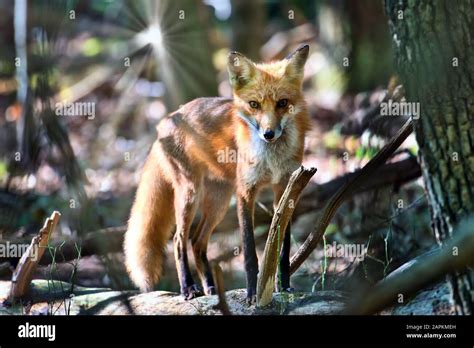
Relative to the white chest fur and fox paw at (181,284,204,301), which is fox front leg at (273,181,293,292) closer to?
the white chest fur

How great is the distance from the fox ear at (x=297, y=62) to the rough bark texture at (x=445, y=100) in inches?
22.0

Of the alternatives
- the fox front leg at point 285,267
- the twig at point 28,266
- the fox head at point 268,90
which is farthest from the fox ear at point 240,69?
the twig at point 28,266

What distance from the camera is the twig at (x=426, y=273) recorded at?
2.49m

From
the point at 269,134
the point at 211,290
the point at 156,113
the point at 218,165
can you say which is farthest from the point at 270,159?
the point at 156,113

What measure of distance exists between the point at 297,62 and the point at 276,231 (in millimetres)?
948

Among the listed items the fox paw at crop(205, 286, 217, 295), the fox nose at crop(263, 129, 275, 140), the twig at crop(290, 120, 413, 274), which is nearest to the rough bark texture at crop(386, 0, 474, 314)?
Answer: the twig at crop(290, 120, 413, 274)

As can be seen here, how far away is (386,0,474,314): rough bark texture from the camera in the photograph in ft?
10.2

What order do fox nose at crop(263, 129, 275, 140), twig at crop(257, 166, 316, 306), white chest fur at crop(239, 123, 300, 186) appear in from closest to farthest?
twig at crop(257, 166, 316, 306) < fox nose at crop(263, 129, 275, 140) < white chest fur at crop(239, 123, 300, 186)

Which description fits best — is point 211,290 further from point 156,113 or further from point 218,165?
point 156,113

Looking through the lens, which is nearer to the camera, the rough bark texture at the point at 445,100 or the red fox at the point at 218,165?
the rough bark texture at the point at 445,100

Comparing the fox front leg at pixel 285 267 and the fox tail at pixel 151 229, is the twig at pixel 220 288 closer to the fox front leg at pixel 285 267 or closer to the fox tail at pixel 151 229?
the fox front leg at pixel 285 267

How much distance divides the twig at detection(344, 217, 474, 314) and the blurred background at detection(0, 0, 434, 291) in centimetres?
107
